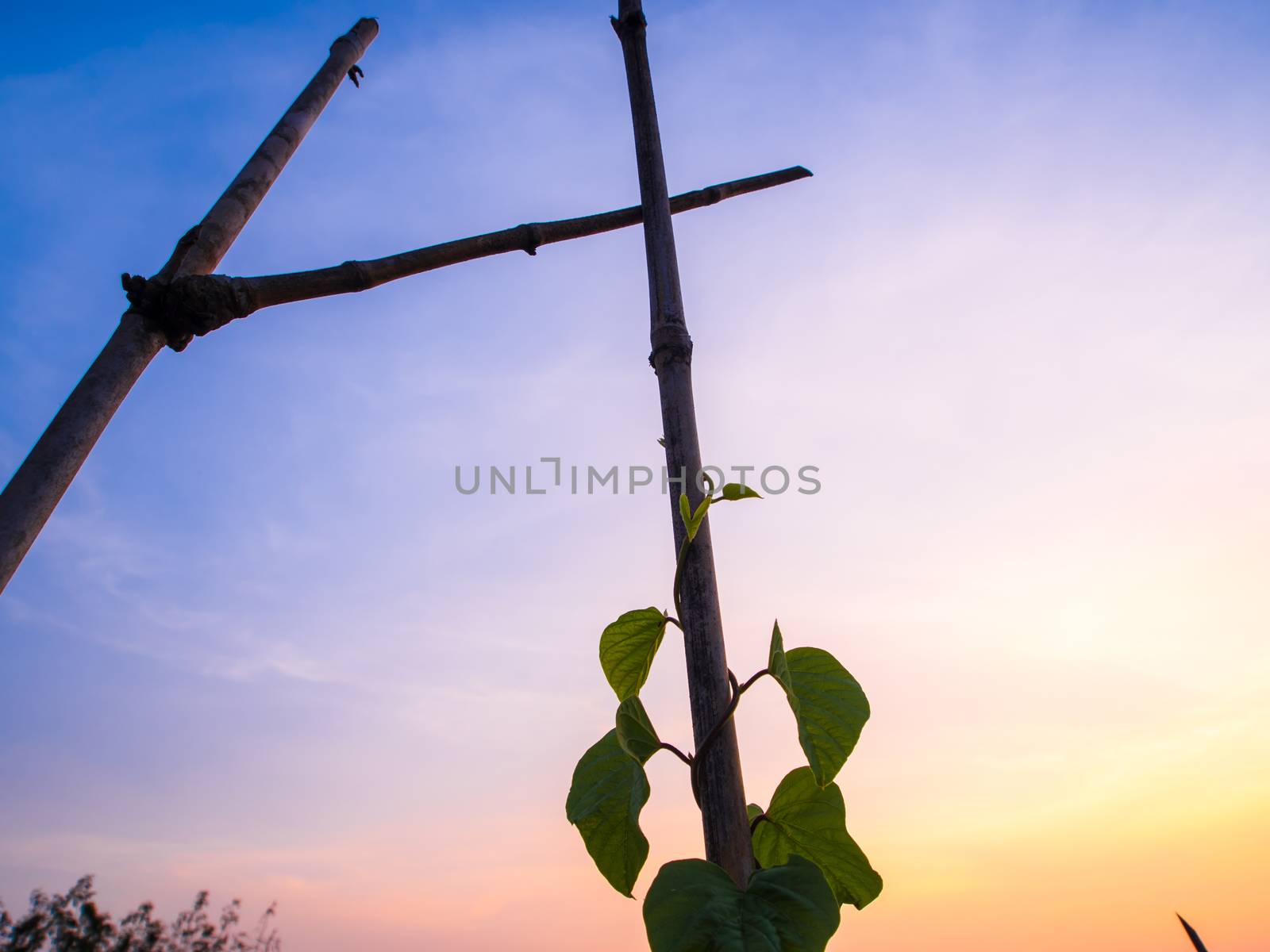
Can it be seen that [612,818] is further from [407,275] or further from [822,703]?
[407,275]

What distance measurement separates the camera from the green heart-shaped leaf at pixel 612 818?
3.20ft

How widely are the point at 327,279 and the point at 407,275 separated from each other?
0.13 m

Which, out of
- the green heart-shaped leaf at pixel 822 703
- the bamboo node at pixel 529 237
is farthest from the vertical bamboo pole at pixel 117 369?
the green heart-shaped leaf at pixel 822 703

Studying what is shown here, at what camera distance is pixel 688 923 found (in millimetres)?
750

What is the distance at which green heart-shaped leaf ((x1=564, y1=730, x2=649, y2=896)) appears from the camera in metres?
0.98

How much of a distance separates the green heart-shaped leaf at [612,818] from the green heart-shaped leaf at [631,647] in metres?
0.10

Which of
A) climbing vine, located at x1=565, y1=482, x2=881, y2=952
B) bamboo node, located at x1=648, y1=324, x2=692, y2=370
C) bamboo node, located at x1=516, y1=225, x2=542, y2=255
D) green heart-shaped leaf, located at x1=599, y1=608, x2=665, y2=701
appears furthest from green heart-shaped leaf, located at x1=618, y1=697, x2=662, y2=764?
bamboo node, located at x1=516, y1=225, x2=542, y2=255

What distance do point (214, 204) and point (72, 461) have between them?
506mm

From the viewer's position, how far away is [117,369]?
37.0 inches

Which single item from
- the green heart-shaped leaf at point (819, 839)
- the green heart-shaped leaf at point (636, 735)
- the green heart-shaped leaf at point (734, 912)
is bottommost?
the green heart-shaped leaf at point (734, 912)

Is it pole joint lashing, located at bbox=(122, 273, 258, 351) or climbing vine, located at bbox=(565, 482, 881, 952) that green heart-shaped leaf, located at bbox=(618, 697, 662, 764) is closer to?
climbing vine, located at bbox=(565, 482, 881, 952)

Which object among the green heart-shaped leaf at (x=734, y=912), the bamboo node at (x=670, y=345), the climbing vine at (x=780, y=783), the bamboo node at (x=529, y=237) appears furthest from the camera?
the bamboo node at (x=529, y=237)

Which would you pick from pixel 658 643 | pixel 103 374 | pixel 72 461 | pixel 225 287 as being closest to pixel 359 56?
pixel 225 287

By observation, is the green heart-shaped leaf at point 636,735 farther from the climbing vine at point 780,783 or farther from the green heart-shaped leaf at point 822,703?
the green heart-shaped leaf at point 822,703
